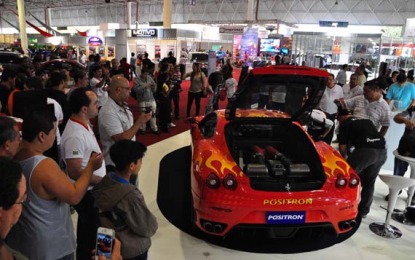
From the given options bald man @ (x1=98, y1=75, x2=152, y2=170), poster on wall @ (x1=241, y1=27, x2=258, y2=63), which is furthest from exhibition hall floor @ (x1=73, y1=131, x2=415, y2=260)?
poster on wall @ (x1=241, y1=27, x2=258, y2=63)

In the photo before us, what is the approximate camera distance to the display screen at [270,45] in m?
20.9

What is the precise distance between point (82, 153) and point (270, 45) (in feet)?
65.9

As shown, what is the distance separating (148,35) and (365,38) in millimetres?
11119

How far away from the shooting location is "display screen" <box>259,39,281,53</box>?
821 inches

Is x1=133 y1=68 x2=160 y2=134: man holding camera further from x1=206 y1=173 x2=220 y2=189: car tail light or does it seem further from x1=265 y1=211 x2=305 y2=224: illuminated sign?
x1=265 y1=211 x2=305 y2=224: illuminated sign

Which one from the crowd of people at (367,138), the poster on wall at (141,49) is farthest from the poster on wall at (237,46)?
the crowd of people at (367,138)

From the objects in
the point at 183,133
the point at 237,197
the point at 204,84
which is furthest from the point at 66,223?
the point at 204,84

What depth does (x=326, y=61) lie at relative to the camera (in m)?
18.0

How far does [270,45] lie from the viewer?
69.5 feet

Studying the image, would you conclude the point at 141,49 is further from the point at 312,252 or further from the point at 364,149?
the point at 312,252

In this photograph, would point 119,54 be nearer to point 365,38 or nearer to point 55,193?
point 365,38

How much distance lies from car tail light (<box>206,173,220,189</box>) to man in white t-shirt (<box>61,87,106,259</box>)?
0.93 metres

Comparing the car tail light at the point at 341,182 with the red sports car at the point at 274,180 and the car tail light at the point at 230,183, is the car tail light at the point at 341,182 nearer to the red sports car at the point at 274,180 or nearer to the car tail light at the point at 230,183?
the red sports car at the point at 274,180

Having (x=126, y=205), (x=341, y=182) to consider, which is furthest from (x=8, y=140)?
(x=341, y=182)
